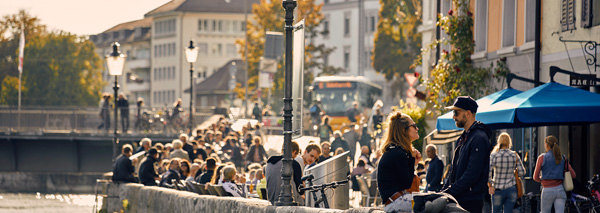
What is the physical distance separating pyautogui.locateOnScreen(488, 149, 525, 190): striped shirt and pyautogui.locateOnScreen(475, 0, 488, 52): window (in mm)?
11619

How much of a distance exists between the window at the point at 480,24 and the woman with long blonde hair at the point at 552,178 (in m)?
10.9

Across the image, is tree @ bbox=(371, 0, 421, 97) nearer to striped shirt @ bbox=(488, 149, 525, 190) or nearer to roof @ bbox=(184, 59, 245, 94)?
striped shirt @ bbox=(488, 149, 525, 190)

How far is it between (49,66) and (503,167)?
3564 inches

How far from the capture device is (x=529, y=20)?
923 inches

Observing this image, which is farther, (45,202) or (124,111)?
(45,202)

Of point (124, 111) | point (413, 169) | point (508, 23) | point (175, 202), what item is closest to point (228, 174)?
point (175, 202)

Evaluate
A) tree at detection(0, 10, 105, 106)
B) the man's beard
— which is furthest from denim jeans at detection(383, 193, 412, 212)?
tree at detection(0, 10, 105, 106)

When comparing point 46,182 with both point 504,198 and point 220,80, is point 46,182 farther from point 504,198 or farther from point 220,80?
point 220,80

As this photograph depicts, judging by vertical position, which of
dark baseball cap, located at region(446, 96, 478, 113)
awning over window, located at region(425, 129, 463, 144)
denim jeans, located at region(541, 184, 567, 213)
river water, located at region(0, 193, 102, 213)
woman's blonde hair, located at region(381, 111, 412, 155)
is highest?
dark baseball cap, located at region(446, 96, 478, 113)

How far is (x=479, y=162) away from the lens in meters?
9.83

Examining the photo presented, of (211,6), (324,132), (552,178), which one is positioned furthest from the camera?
(211,6)

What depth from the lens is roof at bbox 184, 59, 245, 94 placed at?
130000mm

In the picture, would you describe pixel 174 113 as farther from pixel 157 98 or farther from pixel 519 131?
pixel 157 98

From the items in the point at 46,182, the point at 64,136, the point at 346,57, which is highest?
the point at 346,57
